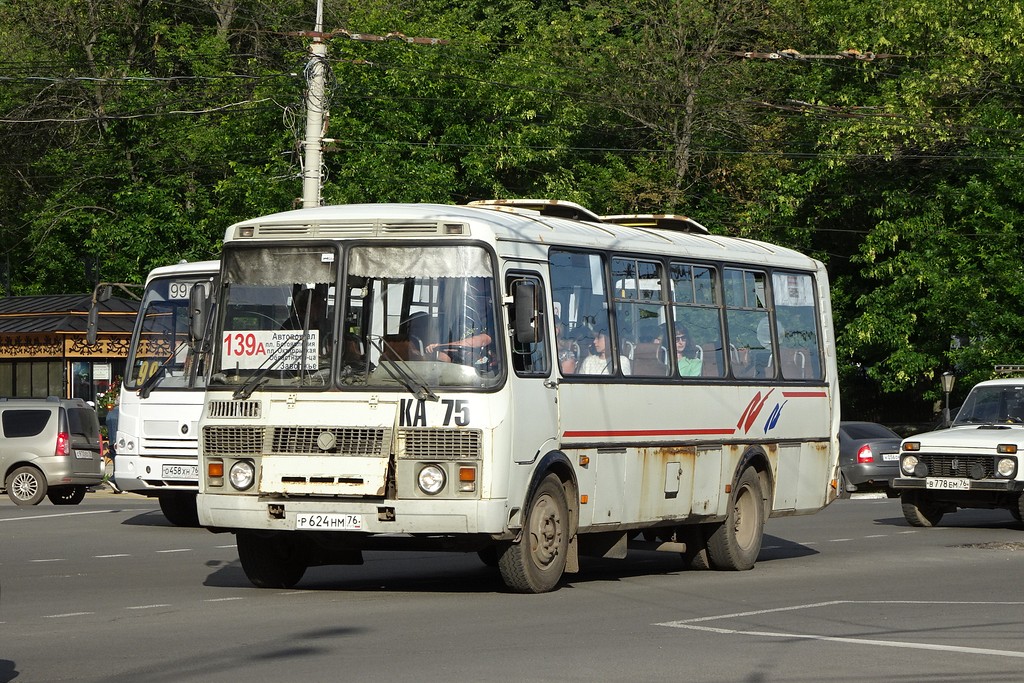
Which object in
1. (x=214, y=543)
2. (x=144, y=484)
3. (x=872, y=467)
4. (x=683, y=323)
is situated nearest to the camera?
(x=683, y=323)

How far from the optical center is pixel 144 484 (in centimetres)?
2202

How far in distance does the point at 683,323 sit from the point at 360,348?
3.82 metres

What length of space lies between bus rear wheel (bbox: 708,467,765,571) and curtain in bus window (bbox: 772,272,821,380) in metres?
1.37

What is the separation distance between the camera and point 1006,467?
21797mm

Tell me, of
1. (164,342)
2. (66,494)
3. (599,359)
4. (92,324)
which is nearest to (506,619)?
(599,359)

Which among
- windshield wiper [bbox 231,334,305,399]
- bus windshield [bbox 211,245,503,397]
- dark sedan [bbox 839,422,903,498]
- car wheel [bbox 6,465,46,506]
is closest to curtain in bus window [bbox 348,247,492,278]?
bus windshield [bbox 211,245,503,397]

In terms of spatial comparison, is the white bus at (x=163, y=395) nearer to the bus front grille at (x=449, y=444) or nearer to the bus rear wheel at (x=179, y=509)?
the bus rear wheel at (x=179, y=509)

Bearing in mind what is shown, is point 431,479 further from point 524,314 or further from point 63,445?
point 63,445

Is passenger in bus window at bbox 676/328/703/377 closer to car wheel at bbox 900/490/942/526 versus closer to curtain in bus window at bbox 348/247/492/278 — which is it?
curtain in bus window at bbox 348/247/492/278

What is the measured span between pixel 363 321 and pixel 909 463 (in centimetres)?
1145

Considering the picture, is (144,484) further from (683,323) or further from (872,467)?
(872,467)

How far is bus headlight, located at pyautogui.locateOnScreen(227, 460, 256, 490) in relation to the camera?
1306cm

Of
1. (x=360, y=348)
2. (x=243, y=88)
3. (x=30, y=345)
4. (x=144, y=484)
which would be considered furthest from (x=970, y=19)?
(x=360, y=348)

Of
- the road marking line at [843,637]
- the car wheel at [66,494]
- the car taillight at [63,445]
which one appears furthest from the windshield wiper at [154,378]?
the road marking line at [843,637]
